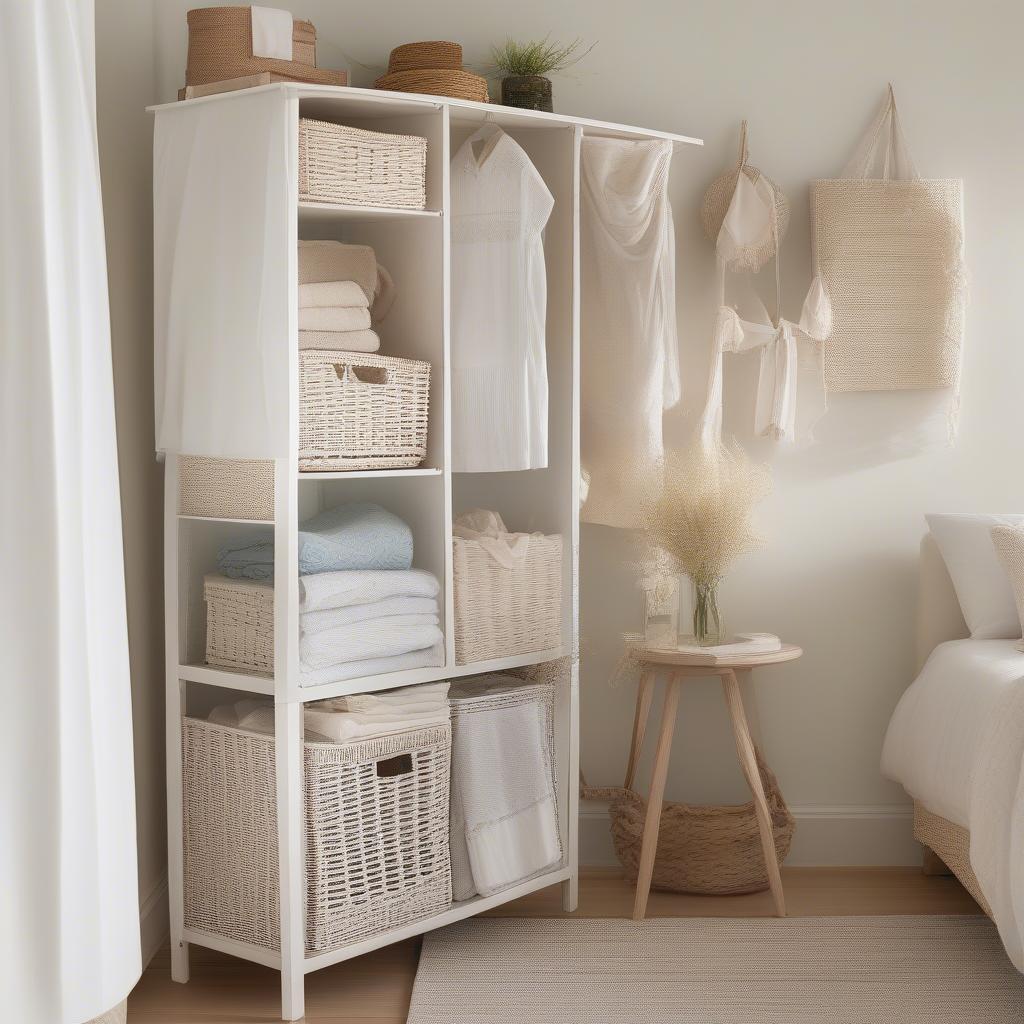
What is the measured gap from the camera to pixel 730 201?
126 inches

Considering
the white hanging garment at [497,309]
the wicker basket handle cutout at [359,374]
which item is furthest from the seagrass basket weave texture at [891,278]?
the wicker basket handle cutout at [359,374]

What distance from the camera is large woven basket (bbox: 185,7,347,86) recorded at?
260cm

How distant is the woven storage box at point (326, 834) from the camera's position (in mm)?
2506

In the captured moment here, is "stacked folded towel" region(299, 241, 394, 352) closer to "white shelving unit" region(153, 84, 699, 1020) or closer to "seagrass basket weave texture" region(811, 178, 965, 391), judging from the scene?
"white shelving unit" region(153, 84, 699, 1020)

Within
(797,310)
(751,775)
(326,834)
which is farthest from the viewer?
(797,310)

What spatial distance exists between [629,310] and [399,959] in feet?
5.33

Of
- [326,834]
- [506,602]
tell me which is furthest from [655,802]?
[326,834]

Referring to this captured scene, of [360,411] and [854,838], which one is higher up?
[360,411]

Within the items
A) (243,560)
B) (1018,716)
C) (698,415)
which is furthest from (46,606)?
(698,415)

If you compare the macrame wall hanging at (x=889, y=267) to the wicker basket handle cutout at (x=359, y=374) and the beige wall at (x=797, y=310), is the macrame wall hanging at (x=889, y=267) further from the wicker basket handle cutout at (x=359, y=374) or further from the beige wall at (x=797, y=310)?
the wicker basket handle cutout at (x=359, y=374)

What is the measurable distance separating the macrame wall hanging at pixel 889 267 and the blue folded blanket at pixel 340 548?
131 cm

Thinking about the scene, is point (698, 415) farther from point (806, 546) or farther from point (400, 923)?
point (400, 923)

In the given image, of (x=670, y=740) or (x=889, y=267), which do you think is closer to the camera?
(x=670, y=740)

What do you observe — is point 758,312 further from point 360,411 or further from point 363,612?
point 363,612
